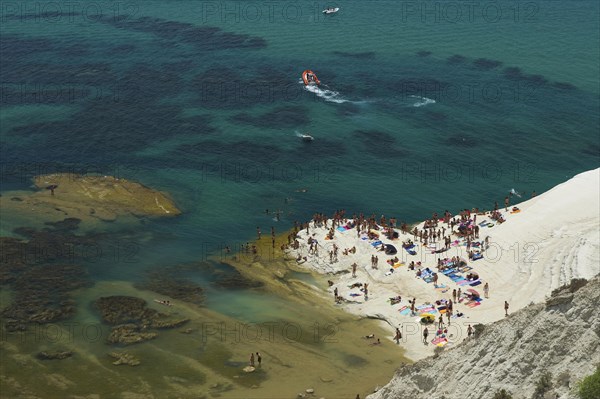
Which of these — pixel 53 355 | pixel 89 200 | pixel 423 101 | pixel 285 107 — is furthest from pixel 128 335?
pixel 423 101

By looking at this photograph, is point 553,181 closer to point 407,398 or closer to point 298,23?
point 407,398

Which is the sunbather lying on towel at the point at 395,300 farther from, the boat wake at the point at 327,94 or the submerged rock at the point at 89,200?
the boat wake at the point at 327,94

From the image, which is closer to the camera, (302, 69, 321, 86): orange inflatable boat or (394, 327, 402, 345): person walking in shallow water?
(394, 327, 402, 345): person walking in shallow water

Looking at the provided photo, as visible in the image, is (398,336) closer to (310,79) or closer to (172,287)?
(172,287)

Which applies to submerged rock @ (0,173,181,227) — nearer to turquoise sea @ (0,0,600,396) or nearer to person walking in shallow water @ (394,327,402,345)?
turquoise sea @ (0,0,600,396)

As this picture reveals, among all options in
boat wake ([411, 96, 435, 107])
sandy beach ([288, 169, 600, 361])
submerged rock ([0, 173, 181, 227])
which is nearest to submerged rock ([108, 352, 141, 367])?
sandy beach ([288, 169, 600, 361])

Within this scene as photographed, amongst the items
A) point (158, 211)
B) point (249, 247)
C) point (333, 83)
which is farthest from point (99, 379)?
point (333, 83)

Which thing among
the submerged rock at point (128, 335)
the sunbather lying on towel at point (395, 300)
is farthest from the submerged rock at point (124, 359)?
the sunbather lying on towel at point (395, 300)
